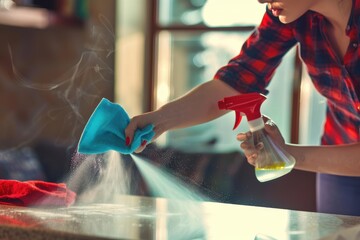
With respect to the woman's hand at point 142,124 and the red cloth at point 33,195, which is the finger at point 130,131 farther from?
the red cloth at point 33,195

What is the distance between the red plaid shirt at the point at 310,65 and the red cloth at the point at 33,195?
0.50m

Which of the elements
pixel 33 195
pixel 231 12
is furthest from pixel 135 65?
pixel 33 195

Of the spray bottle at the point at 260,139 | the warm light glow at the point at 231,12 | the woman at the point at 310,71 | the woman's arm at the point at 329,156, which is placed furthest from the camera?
the warm light glow at the point at 231,12

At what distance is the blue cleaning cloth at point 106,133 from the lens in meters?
1.26

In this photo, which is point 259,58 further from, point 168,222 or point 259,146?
point 168,222

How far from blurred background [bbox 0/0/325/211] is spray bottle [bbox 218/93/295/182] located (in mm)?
1904

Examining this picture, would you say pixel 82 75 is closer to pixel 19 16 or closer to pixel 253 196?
pixel 253 196

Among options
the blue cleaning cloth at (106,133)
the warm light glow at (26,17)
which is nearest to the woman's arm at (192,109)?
the blue cleaning cloth at (106,133)

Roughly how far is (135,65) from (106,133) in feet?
8.45

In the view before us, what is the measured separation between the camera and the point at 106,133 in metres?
1.27

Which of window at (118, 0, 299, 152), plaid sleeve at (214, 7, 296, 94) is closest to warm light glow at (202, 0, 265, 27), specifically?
window at (118, 0, 299, 152)

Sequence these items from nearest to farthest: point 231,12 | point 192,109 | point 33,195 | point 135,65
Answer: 1. point 33,195
2. point 192,109
3. point 231,12
4. point 135,65

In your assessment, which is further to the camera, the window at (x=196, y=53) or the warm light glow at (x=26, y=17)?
the window at (x=196, y=53)

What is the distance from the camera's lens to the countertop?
98 cm
